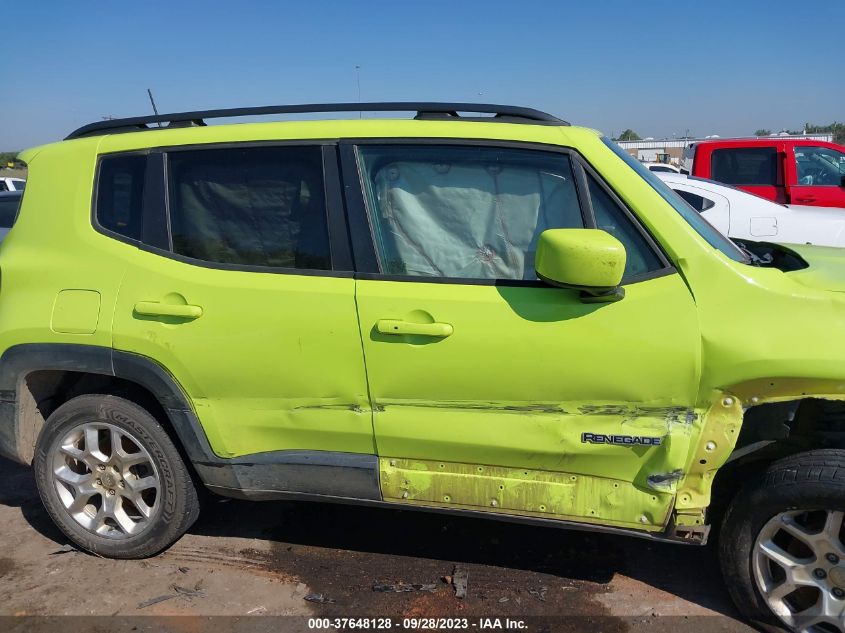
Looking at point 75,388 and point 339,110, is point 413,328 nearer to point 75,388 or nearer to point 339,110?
point 339,110

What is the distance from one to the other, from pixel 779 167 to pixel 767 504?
7849mm

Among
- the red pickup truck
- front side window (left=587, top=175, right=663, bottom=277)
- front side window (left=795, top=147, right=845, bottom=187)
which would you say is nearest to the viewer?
front side window (left=587, top=175, right=663, bottom=277)

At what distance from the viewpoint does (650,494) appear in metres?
2.53

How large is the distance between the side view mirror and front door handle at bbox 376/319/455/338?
42 centimetres

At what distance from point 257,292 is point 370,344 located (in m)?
0.53

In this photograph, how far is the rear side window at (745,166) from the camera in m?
9.11

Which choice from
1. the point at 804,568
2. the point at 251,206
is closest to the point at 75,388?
the point at 251,206

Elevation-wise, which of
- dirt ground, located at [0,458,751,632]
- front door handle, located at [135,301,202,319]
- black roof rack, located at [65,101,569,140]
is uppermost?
black roof rack, located at [65,101,569,140]

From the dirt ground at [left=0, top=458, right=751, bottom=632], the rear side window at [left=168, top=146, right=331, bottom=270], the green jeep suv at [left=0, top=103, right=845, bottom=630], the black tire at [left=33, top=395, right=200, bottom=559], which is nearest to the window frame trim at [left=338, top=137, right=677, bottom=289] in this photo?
the green jeep suv at [left=0, top=103, right=845, bottom=630]

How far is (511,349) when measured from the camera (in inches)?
98.6

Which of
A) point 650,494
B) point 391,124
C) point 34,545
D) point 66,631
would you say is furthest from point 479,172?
point 34,545

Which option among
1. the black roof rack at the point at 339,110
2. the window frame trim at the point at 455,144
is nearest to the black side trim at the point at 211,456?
the window frame trim at the point at 455,144

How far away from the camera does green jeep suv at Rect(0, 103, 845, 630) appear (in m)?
2.43

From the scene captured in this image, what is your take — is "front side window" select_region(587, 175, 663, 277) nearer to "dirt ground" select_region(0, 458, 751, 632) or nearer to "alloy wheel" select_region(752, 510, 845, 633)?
"alloy wheel" select_region(752, 510, 845, 633)
